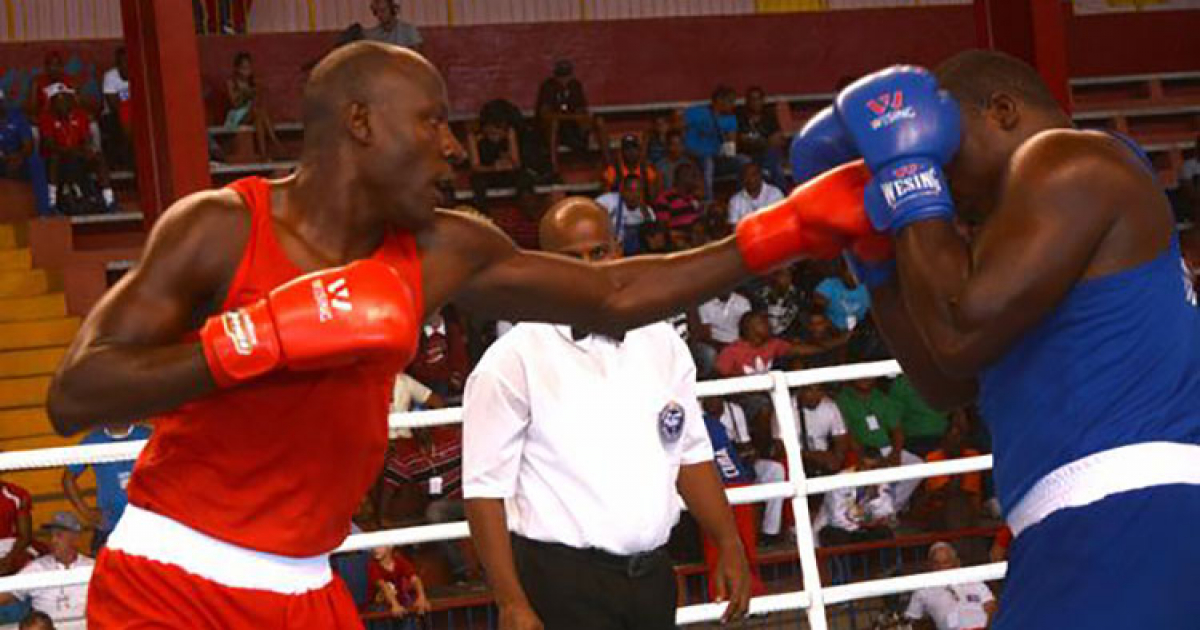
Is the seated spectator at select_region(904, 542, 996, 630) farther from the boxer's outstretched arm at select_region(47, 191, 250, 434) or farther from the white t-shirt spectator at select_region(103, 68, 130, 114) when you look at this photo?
the white t-shirt spectator at select_region(103, 68, 130, 114)

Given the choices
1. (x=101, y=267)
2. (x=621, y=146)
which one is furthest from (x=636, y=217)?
(x=101, y=267)

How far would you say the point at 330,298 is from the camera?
8.84ft

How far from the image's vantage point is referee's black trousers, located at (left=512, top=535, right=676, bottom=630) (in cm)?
434

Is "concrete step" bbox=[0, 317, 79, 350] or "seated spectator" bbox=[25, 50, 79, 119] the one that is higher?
"seated spectator" bbox=[25, 50, 79, 119]

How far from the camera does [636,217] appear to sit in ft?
39.9

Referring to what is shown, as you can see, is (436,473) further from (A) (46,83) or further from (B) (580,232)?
(A) (46,83)

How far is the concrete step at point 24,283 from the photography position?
458 inches

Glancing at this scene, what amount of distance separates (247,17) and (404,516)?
778 centimetres

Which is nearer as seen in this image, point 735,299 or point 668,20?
point 735,299

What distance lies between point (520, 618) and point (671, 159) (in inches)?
357

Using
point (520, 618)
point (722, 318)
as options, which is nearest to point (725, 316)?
point (722, 318)

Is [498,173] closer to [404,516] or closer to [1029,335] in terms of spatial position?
[404,516]

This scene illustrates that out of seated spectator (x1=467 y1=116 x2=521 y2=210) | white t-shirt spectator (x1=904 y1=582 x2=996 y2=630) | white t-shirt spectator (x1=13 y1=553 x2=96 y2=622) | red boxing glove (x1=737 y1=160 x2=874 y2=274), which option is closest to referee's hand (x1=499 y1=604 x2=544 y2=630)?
red boxing glove (x1=737 y1=160 x2=874 y2=274)

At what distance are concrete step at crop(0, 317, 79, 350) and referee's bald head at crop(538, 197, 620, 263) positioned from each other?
7.48m
